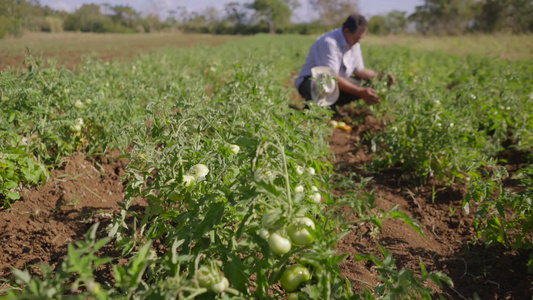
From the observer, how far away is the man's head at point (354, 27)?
5.11 m

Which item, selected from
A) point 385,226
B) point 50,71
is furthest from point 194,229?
point 50,71

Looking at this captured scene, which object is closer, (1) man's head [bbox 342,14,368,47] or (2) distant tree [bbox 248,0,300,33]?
(1) man's head [bbox 342,14,368,47]

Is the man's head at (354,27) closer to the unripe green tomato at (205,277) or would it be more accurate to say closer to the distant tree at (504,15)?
the unripe green tomato at (205,277)

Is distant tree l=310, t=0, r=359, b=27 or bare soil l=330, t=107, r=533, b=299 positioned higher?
distant tree l=310, t=0, r=359, b=27

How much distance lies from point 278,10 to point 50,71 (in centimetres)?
6750

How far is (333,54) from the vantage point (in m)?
5.16

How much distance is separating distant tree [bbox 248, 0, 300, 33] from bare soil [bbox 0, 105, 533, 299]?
2450 inches

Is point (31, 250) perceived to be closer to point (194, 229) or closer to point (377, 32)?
point (194, 229)

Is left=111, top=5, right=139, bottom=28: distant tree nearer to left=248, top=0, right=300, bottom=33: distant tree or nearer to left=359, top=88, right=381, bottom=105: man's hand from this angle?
left=248, top=0, right=300, bottom=33: distant tree

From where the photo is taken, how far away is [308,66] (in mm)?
5480

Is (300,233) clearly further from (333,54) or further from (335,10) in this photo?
(335,10)

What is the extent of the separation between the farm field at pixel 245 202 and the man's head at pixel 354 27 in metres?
1.66

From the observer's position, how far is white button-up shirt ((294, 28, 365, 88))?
5172mm

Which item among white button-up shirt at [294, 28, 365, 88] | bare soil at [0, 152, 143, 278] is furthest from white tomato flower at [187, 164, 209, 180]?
white button-up shirt at [294, 28, 365, 88]
